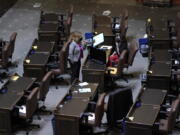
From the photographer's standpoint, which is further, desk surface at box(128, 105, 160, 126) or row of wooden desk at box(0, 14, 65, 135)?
row of wooden desk at box(0, 14, 65, 135)

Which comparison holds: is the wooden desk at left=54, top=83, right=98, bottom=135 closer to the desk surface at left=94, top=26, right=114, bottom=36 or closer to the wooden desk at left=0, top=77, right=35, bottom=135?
the wooden desk at left=0, top=77, right=35, bottom=135

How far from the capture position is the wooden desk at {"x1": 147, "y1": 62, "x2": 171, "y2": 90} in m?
10.4

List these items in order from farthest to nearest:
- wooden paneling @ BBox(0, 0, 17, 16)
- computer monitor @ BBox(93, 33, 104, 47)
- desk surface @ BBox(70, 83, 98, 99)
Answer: wooden paneling @ BBox(0, 0, 17, 16)
computer monitor @ BBox(93, 33, 104, 47)
desk surface @ BBox(70, 83, 98, 99)

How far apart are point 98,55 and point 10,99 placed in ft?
7.82

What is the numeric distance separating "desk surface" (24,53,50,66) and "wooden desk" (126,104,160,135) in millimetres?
2832

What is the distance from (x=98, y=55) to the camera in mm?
10984

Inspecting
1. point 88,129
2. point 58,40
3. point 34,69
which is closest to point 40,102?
point 34,69

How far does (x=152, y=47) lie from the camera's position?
39.7 feet

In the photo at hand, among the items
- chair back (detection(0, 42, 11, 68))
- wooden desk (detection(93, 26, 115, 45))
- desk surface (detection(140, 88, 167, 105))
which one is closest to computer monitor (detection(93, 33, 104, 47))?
wooden desk (detection(93, 26, 115, 45))

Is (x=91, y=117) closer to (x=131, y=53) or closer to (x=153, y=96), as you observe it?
(x=153, y=96)

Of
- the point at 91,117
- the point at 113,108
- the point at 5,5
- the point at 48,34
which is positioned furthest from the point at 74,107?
the point at 5,5

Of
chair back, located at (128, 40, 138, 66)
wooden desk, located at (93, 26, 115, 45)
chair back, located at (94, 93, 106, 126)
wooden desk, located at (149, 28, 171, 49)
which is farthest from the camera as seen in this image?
wooden desk, located at (93, 26, 115, 45)

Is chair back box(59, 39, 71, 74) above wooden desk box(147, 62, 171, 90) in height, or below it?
above

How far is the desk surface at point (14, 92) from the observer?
9.41 meters
